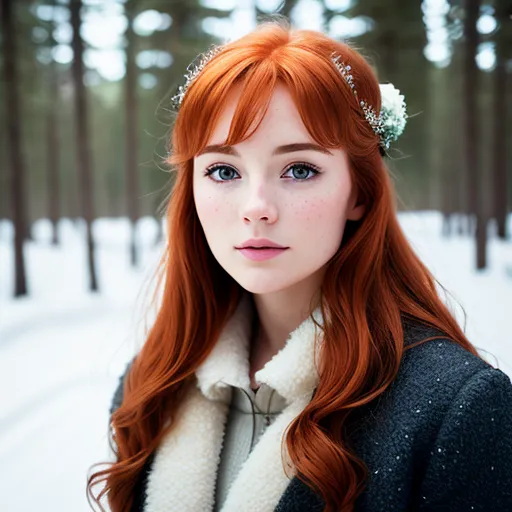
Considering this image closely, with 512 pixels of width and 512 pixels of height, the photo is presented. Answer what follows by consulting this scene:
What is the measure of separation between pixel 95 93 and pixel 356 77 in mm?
8596

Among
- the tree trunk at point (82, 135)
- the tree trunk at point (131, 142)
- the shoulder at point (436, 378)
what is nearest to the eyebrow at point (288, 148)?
the shoulder at point (436, 378)

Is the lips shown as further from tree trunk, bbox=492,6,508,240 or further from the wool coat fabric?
tree trunk, bbox=492,6,508,240

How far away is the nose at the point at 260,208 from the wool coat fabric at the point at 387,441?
0.32 metres

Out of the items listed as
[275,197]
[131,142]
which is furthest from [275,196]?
[131,142]

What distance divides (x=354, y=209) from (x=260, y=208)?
34 centimetres

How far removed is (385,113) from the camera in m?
1.40

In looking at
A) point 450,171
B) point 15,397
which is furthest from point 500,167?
point 450,171

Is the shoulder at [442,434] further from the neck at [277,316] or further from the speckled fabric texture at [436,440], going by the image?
the neck at [277,316]

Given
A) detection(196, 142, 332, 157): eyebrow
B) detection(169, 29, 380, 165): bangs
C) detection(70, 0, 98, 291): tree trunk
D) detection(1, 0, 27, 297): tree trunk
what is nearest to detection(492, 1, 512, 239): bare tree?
detection(169, 29, 380, 165): bangs

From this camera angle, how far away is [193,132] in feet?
4.30

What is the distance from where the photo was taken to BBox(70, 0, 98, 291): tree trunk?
17.6 ft

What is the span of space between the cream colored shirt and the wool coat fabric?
5 cm

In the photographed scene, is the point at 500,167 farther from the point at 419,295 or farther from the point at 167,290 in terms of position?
the point at 167,290

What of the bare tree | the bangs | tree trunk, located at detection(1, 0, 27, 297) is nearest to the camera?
the bangs
